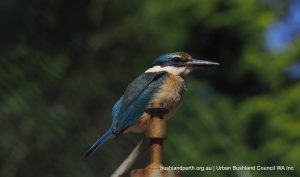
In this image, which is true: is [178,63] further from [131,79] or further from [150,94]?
[131,79]

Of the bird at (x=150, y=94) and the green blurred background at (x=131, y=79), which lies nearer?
the bird at (x=150, y=94)

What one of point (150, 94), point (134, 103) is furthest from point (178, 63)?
point (134, 103)

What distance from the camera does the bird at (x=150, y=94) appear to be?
3.62 m

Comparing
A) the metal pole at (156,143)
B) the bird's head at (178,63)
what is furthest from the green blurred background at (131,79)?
the metal pole at (156,143)

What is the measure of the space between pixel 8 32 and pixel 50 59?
38 centimetres

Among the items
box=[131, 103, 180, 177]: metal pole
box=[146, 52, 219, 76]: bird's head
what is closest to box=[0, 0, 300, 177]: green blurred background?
box=[146, 52, 219, 76]: bird's head

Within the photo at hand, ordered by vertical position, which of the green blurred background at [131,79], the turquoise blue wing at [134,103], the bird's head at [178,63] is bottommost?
the turquoise blue wing at [134,103]

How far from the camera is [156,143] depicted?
256cm

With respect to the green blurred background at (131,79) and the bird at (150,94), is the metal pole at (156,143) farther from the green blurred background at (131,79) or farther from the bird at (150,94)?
the green blurred background at (131,79)

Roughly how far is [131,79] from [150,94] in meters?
2.48

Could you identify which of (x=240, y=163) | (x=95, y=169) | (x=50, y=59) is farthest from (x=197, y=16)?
(x=95, y=169)

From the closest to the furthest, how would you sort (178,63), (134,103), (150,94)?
1. (134,103)
2. (150,94)
3. (178,63)

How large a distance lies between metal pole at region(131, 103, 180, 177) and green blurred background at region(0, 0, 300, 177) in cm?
216

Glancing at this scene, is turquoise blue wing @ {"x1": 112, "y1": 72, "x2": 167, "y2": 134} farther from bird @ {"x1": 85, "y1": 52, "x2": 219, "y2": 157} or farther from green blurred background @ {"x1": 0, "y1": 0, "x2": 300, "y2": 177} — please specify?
green blurred background @ {"x1": 0, "y1": 0, "x2": 300, "y2": 177}
